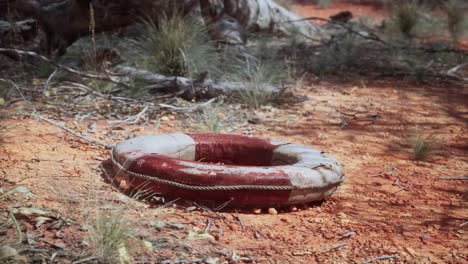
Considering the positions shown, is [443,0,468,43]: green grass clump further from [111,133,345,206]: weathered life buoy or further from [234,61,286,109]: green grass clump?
[111,133,345,206]: weathered life buoy

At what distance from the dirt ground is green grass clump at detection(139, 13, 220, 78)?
3.52 feet

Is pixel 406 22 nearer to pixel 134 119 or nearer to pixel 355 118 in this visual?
pixel 355 118

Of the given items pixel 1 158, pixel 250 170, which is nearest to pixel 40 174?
pixel 1 158

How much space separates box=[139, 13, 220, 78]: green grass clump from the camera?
532 centimetres

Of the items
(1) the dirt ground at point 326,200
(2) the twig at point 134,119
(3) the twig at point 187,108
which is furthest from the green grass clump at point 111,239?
(3) the twig at point 187,108

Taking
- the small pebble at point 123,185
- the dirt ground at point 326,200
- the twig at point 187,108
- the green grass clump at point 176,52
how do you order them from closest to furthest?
the dirt ground at point 326,200 < the small pebble at point 123,185 < the twig at point 187,108 < the green grass clump at point 176,52

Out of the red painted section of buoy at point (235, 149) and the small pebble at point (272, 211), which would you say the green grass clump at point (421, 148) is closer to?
the red painted section of buoy at point (235, 149)

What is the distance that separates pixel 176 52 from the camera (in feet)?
17.5

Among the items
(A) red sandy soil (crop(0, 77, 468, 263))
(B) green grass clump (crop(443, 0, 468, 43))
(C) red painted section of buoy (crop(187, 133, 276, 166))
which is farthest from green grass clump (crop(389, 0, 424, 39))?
(C) red painted section of buoy (crop(187, 133, 276, 166))

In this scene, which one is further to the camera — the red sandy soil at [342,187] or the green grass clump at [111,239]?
the red sandy soil at [342,187]

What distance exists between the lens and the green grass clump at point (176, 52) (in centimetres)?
532

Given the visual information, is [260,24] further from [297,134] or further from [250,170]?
[250,170]

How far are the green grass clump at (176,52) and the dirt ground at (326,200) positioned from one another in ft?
3.52

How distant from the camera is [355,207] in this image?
2.75 m
